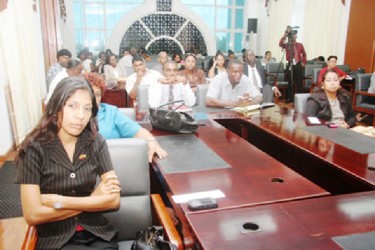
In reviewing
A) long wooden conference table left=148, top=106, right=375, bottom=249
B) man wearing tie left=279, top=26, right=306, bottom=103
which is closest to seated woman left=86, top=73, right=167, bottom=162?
long wooden conference table left=148, top=106, right=375, bottom=249

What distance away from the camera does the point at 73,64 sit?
3844 mm

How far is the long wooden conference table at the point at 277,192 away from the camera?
1.09 meters

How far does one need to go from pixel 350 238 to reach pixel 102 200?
2.97ft

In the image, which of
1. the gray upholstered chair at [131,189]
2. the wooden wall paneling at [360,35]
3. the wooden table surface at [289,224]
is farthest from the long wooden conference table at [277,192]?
the wooden wall paneling at [360,35]

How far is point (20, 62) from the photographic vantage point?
414cm

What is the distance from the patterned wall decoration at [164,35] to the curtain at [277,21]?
87.8 inches

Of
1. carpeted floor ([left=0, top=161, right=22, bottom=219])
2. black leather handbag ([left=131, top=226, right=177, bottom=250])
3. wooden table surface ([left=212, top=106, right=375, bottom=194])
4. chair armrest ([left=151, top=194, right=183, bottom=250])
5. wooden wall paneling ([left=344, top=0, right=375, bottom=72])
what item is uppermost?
wooden wall paneling ([left=344, top=0, right=375, bottom=72])

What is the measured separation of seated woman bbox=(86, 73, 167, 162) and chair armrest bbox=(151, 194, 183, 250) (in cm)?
37

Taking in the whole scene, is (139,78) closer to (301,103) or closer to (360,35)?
(301,103)

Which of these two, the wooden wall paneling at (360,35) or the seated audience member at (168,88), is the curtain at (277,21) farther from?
the seated audience member at (168,88)

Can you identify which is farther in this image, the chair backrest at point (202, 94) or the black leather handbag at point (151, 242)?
the chair backrest at point (202, 94)

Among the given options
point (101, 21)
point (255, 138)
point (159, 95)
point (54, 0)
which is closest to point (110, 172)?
point (255, 138)

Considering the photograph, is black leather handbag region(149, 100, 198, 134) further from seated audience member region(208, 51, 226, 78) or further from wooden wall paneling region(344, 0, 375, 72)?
wooden wall paneling region(344, 0, 375, 72)

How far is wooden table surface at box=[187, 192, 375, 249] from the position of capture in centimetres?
104
